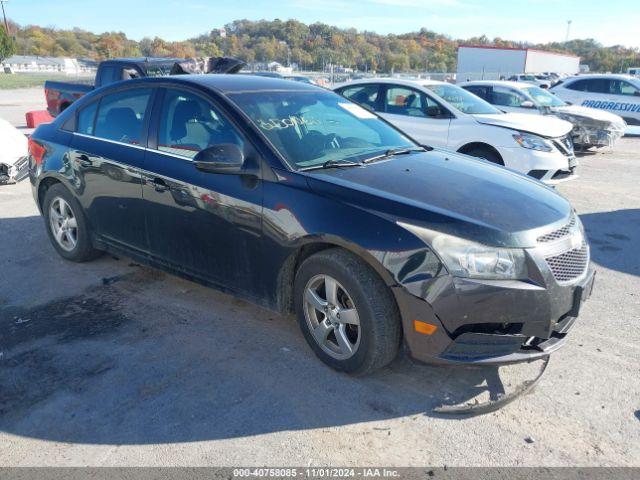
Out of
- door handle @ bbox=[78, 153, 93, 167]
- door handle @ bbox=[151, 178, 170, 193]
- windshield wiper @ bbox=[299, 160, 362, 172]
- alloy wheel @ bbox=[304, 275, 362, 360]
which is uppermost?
windshield wiper @ bbox=[299, 160, 362, 172]

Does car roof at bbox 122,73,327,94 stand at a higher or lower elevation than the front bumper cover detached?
higher

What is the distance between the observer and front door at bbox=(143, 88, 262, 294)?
361cm

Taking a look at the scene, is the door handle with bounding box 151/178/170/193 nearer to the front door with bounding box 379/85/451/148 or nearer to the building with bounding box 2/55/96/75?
the front door with bounding box 379/85/451/148

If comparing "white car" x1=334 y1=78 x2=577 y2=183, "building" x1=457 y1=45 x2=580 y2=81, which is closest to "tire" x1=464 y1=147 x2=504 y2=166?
"white car" x1=334 y1=78 x2=577 y2=183

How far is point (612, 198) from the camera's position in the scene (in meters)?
8.14

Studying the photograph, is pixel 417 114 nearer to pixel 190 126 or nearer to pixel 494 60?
pixel 190 126

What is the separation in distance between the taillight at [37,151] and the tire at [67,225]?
33 cm

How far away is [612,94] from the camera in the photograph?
15.9 meters

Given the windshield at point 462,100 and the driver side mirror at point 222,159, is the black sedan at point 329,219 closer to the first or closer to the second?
the driver side mirror at point 222,159

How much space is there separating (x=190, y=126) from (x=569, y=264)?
9.01ft

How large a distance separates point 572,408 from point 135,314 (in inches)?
122

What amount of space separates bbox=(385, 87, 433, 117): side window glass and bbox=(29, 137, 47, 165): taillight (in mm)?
5410

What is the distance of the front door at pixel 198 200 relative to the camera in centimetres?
361

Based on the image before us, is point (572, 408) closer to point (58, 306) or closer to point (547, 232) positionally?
point (547, 232)
